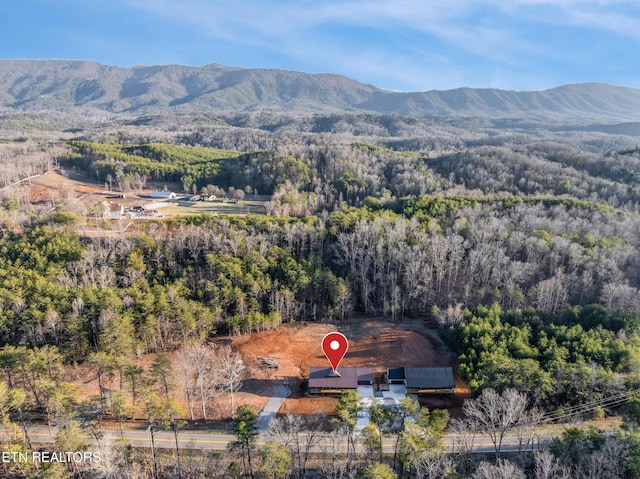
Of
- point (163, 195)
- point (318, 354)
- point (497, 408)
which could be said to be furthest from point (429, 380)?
point (163, 195)

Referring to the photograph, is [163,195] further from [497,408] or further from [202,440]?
[497,408]

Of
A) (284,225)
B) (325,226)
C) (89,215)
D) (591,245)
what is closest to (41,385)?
(284,225)

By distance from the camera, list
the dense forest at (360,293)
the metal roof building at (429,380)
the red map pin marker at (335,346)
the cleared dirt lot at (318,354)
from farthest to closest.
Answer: the red map pin marker at (335,346)
the cleared dirt lot at (318,354)
the metal roof building at (429,380)
the dense forest at (360,293)

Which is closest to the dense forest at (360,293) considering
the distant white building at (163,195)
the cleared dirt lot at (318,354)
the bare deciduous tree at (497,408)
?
the bare deciduous tree at (497,408)

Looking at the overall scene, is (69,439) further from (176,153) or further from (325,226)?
(176,153)

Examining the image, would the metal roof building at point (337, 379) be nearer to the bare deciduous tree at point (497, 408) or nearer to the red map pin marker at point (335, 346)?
the red map pin marker at point (335, 346)

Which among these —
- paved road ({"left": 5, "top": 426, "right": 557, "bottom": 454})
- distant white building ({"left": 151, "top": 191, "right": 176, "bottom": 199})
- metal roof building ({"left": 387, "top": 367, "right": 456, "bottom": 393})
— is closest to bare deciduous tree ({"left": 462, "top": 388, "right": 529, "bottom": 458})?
paved road ({"left": 5, "top": 426, "right": 557, "bottom": 454})

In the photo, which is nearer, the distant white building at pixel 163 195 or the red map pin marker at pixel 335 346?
the red map pin marker at pixel 335 346
